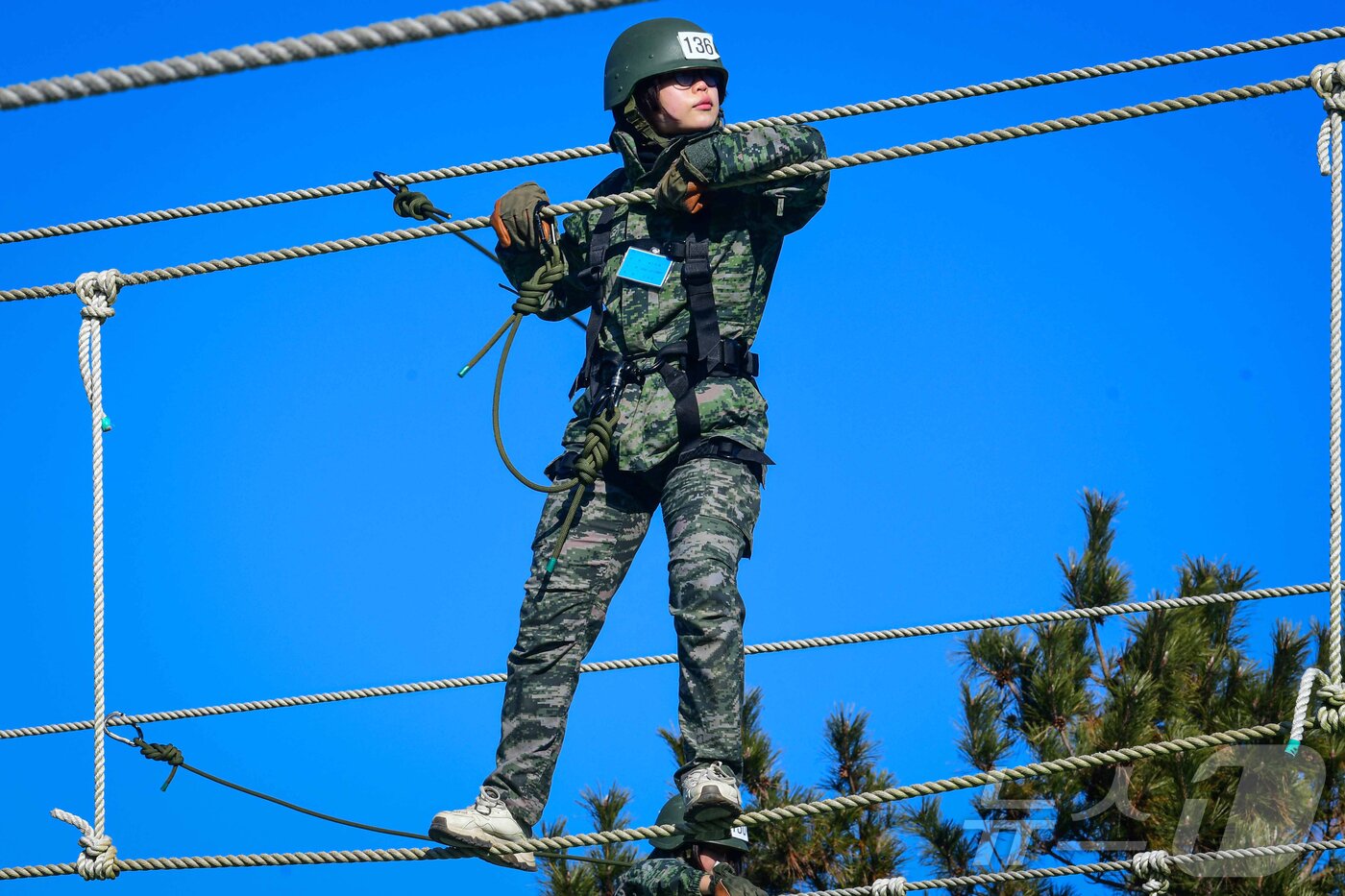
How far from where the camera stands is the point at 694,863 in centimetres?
530

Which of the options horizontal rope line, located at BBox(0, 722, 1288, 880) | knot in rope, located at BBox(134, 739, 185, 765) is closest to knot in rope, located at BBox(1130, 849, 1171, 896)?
horizontal rope line, located at BBox(0, 722, 1288, 880)

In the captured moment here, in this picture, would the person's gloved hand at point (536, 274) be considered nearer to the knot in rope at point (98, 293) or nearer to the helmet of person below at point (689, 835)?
the knot in rope at point (98, 293)

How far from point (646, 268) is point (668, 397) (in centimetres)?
35

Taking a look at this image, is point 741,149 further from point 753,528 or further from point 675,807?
point 675,807

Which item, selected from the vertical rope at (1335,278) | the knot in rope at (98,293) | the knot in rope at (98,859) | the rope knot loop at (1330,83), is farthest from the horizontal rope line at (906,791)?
the knot in rope at (98,293)

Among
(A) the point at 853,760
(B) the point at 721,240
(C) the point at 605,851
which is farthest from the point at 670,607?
(A) the point at 853,760

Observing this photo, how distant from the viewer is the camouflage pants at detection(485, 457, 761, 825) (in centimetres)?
527

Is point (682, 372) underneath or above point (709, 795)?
above

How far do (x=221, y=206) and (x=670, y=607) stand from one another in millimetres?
1746

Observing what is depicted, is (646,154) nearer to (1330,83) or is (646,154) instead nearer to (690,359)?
(690,359)

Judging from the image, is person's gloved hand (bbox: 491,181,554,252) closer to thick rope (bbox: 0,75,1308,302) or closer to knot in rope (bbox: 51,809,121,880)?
thick rope (bbox: 0,75,1308,302)

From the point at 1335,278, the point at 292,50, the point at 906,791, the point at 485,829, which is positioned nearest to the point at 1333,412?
the point at 1335,278

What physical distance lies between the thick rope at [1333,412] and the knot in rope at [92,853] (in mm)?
2987

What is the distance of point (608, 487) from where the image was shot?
5633mm
